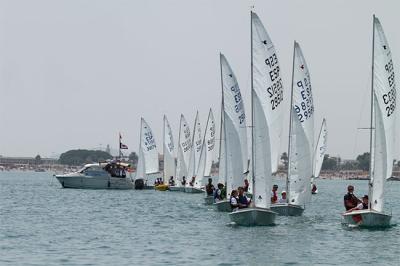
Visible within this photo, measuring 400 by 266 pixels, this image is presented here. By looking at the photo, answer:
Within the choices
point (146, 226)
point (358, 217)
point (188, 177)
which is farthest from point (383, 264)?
point (188, 177)

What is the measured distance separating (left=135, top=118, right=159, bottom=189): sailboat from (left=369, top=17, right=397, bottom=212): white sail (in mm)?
51287

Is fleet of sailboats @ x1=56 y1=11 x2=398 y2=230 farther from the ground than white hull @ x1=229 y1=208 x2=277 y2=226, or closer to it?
farther from the ground

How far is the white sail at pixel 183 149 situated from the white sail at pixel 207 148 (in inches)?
275

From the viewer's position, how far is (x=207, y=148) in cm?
8194

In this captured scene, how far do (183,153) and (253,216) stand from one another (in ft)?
169

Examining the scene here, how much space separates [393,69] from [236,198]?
783 cm

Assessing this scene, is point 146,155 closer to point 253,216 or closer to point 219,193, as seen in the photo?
point 219,193

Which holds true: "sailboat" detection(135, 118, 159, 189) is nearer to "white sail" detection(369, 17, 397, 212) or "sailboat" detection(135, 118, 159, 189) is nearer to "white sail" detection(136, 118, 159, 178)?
"white sail" detection(136, 118, 159, 178)

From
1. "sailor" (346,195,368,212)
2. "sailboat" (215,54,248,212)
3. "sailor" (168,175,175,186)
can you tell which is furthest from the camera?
"sailor" (168,175,175,186)

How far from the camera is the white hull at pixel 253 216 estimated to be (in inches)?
1539

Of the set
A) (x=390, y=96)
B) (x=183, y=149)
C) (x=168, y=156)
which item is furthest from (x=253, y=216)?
(x=168, y=156)

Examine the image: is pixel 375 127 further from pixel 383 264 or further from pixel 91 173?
pixel 91 173

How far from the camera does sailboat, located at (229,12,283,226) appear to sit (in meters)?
39.7

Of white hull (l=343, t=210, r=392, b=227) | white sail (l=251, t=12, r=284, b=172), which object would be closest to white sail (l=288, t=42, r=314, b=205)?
white sail (l=251, t=12, r=284, b=172)
